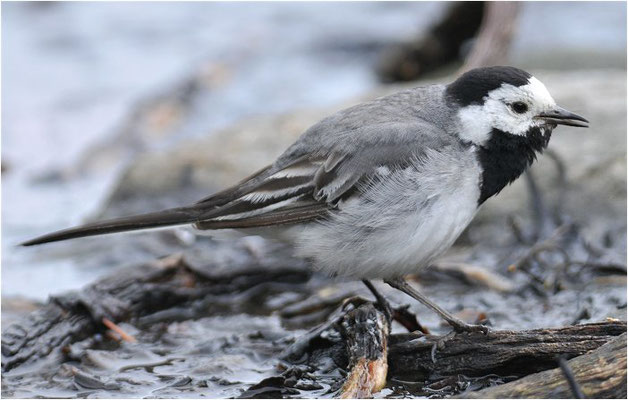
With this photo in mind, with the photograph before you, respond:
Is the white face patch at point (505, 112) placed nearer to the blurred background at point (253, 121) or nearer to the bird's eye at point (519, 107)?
the bird's eye at point (519, 107)

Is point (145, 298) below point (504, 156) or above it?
below

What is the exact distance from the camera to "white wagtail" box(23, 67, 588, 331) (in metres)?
5.21

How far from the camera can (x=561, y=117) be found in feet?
17.9

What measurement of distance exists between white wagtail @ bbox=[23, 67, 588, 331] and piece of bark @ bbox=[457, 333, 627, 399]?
1.02m

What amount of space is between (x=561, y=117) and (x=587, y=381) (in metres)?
1.88

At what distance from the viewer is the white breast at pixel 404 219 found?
516 centimetres

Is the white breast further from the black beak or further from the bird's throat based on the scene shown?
the black beak

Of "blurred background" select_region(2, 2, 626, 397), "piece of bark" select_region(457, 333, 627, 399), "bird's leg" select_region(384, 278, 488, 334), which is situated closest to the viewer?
"piece of bark" select_region(457, 333, 627, 399)

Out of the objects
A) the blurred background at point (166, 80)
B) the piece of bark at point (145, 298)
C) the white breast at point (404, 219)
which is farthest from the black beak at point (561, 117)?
the blurred background at point (166, 80)

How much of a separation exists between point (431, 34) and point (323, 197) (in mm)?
6571

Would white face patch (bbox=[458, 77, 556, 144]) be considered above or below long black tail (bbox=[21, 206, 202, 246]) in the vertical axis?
above

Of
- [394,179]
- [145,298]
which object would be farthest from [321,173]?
[145,298]

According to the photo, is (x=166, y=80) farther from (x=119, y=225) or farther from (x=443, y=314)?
(x=443, y=314)

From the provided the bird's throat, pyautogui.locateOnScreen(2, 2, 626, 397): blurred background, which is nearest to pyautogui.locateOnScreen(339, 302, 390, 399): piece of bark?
pyautogui.locateOnScreen(2, 2, 626, 397): blurred background
